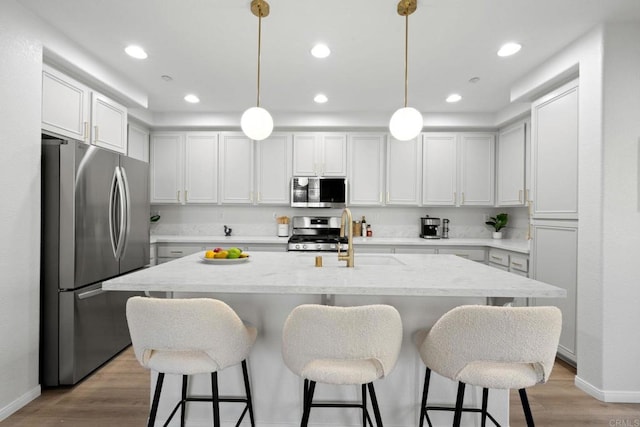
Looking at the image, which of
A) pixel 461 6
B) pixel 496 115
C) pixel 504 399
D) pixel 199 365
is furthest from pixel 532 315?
pixel 496 115

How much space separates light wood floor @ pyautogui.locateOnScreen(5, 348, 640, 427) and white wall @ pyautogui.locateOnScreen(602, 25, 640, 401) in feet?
0.62

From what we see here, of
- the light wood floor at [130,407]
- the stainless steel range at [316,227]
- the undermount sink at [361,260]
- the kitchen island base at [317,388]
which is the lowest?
the light wood floor at [130,407]

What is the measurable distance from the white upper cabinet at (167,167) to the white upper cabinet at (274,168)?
1019mm

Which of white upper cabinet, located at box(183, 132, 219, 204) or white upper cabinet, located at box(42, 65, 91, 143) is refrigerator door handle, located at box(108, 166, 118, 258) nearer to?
white upper cabinet, located at box(42, 65, 91, 143)

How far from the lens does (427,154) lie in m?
4.33

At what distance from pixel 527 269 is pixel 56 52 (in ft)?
Answer: 14.0

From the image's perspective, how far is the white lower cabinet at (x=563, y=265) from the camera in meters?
2.55

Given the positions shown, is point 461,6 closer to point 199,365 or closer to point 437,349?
point 437,349

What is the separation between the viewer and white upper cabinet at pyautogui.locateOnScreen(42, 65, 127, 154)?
244 centimetres


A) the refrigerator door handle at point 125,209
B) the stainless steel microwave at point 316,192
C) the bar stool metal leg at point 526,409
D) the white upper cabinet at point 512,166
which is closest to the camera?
the bar stool metal leg at point 526,409

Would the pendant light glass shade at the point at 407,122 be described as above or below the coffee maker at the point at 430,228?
above

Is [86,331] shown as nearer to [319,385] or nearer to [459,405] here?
[319,385]

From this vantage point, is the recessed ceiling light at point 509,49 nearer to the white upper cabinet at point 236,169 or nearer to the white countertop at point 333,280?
the white countertop at point 333,280

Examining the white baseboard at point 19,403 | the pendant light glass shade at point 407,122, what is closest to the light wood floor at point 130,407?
the white baseboard at point 19,403
